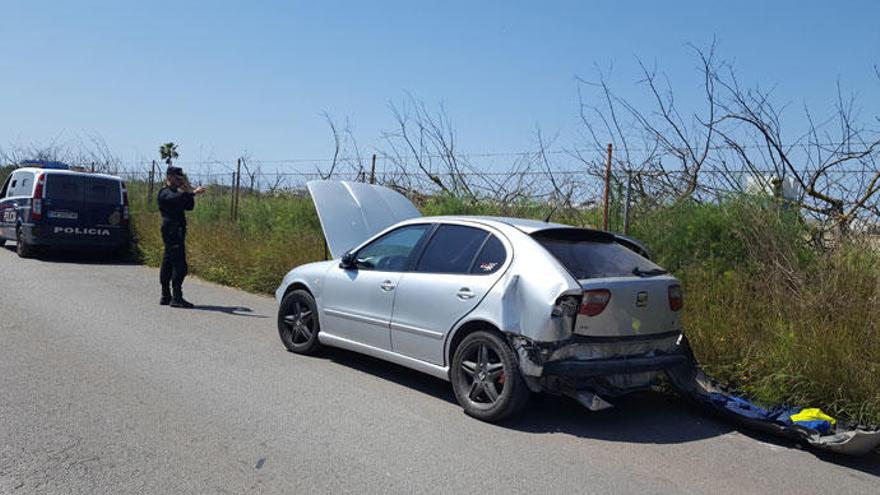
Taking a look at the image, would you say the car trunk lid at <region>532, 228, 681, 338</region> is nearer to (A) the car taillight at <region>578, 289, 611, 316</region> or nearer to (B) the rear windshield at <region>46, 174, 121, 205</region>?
(A) the car taillight at <region>578, 289, 611, 316</region>

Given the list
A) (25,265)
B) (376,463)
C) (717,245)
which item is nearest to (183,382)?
(376,463)

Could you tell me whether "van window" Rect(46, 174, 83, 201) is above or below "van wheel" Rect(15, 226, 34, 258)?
above

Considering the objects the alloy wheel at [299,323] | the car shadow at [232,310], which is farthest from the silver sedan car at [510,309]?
the car shadow at [232,310]

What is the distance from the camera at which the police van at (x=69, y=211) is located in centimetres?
1480

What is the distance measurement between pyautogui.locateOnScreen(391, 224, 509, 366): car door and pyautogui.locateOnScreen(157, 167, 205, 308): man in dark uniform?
4.89 m

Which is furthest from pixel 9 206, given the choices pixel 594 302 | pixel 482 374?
pixel 594 302

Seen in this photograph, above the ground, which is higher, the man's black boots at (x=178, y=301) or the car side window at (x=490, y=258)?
the car side window at (x=490, y=258)

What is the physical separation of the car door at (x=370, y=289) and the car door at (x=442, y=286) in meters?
0.15

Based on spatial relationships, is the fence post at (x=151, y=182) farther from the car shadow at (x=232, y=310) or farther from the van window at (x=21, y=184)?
the car shadow at (x=232, y=310)

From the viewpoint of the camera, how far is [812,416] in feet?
17.6

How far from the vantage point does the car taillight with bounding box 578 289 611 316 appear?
17.4ft

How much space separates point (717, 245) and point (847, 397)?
2.81m

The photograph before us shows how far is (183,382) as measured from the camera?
6.30 m

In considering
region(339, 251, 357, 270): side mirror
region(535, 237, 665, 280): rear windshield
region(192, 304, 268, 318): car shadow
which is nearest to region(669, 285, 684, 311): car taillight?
region(535, 237, 665, 280): rear windshield
